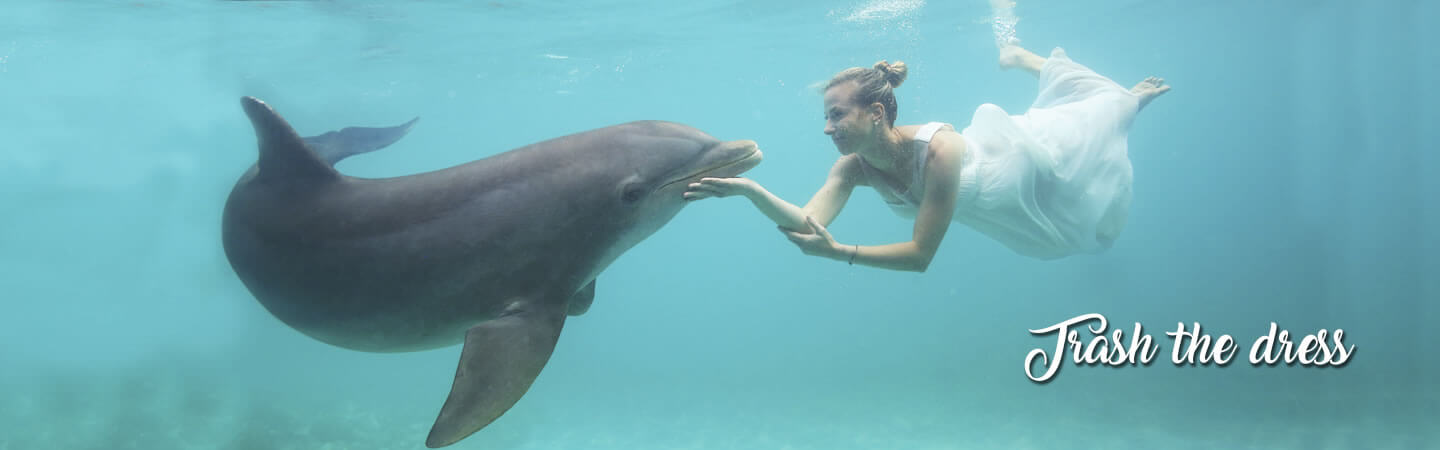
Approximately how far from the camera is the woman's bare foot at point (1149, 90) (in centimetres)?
624

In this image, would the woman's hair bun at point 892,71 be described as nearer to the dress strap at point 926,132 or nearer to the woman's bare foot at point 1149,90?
the dress strap at point 926,132

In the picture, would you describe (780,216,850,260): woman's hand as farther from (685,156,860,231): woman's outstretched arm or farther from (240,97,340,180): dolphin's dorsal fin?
(240,97,340,180): dolphin's dorsal fin

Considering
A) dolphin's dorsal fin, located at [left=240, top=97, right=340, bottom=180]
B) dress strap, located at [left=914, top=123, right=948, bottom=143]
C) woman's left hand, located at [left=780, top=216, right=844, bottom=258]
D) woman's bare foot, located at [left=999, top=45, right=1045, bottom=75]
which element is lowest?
dolphin's dorsal fin, located at [left=240, top=97, right=340, bottom=180]

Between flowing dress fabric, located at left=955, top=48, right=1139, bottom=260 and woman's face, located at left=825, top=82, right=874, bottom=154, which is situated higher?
flowing dress fabric, located at left=955, top=48, right=1139, bottom=260

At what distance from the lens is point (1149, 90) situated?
6.29 metres

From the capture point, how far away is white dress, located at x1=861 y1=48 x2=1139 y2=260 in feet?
16.6

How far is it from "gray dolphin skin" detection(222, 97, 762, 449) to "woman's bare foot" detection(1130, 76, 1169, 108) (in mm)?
4768

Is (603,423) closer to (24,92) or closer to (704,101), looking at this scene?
(24,92)

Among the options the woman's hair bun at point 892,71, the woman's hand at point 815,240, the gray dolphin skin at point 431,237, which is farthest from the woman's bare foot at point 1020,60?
the gray dolphin skin at point 431,237

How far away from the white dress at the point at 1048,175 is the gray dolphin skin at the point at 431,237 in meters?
2.26

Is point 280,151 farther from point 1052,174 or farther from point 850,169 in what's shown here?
point 1052,174

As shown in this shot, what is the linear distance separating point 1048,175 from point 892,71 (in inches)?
61.6

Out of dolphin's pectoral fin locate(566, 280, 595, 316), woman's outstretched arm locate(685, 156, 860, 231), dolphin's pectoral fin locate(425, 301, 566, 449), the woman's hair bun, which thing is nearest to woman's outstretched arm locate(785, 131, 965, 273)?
woman's outstretched arm locate(685, 156, 860, 231)

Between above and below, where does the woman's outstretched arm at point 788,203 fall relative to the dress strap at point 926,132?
below
